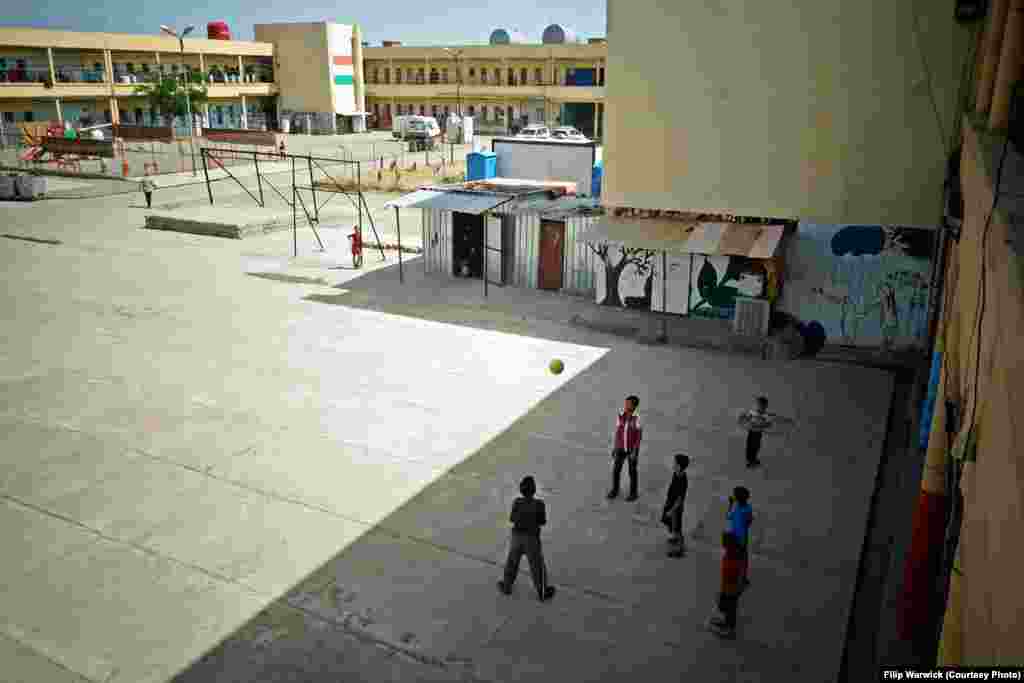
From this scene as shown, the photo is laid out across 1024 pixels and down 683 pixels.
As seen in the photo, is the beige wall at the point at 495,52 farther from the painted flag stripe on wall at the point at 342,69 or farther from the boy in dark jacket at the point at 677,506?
the boy in dark jacket at the point at 677,506

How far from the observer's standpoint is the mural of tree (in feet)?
60.8

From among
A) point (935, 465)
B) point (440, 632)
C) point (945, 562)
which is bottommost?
point (440, 632)

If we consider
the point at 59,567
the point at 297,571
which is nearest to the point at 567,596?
the point at 297,571

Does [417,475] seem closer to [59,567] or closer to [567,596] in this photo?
[567,596]

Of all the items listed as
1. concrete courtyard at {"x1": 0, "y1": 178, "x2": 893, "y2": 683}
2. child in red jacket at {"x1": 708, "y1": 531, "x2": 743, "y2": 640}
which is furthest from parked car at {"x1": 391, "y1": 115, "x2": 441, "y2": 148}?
child in red jacket at {"x1": 708, "y1": 531, "x2": 743, "y2": 640}

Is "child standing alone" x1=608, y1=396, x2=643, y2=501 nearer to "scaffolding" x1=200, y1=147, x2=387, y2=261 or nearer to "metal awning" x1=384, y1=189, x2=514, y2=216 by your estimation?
"metal awning" x1=384, y1=189, x2=514, y2=216

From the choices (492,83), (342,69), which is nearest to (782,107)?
(492,83)

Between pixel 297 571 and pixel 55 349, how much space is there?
34.6ft

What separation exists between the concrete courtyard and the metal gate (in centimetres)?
257

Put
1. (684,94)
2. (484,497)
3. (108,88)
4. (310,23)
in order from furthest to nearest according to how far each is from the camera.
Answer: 1. (310,23)
2. (108,88)
3. (684,94)
4. (484,497)

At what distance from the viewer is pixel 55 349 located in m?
16.1

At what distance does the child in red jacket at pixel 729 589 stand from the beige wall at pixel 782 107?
1111 cm

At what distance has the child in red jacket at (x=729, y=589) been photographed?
749cm

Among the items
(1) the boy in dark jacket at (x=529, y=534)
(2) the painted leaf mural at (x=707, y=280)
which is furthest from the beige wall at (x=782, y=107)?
(1) the boy in dark jacket at (x=529, y=534)
